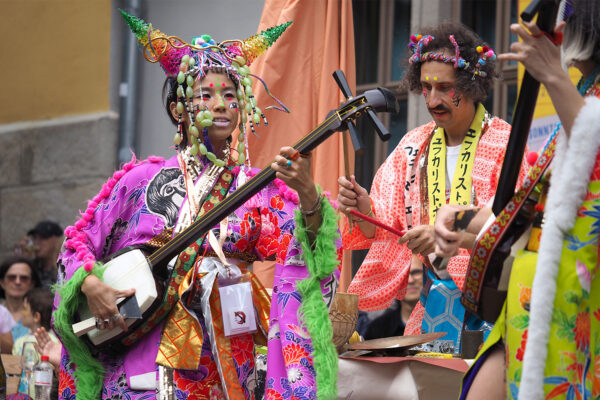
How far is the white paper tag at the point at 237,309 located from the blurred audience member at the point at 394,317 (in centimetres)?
218

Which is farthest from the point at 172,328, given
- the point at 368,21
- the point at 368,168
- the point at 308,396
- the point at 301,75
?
the point at 368,21

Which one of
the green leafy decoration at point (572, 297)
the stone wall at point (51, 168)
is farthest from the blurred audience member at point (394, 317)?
the green leafy decoration at point (572, 297)

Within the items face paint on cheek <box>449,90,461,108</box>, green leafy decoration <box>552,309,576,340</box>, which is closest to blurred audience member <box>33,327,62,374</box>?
face paint on cheek <box>449,90,461,108</box>

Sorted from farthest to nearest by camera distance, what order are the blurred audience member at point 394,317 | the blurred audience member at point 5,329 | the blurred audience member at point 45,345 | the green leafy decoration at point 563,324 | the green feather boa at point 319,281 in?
the blurred audience member at point 5,329 < the blurred audience member at point 394,317 < the blurred audience member at point 45,345 < the green feather boa at point 319,281 < the green leafy decoration at point 563,324

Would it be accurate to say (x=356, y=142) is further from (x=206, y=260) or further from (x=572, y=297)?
(x=572, y=297)

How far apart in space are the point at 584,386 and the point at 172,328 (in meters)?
1.62

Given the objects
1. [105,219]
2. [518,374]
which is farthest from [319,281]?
[518,374]

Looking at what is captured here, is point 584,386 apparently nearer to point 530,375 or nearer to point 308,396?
point 530,375

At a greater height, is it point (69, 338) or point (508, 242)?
point (508, 242)

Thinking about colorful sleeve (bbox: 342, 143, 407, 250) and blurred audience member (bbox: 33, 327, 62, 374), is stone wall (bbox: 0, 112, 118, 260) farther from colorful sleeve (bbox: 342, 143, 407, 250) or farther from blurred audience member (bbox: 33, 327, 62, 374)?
colorful sleeve (bbox: 342, 143, 407, 250)

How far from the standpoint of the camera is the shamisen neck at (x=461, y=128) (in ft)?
13.1

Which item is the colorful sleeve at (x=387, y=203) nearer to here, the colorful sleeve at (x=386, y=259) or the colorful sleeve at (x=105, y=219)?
the colorful sleeve at (x=386, y=259)

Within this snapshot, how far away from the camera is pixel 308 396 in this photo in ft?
10.0

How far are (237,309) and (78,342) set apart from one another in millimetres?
583
